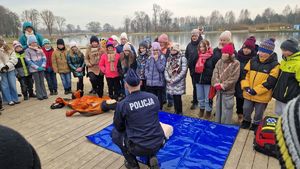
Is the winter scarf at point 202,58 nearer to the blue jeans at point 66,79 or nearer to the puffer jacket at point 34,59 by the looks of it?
the blue jeans at point 66,79

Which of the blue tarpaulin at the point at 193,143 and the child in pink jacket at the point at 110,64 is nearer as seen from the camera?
the blue tarpaulin at the point at 193,143

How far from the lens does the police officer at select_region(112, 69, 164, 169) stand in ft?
7.58

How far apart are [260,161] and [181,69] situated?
6.73 feet

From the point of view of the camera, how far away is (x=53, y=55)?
5574 millimetres

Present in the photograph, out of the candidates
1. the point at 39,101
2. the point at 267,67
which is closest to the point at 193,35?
the point at 267,67

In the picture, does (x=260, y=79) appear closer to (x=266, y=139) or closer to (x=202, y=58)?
(x=266, y=139)

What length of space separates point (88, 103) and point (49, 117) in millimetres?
794

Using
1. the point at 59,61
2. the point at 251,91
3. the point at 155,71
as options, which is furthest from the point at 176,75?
the point at 59,61

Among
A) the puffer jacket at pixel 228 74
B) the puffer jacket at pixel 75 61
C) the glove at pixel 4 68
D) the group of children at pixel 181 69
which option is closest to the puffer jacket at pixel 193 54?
the group of children at pixel 181 69

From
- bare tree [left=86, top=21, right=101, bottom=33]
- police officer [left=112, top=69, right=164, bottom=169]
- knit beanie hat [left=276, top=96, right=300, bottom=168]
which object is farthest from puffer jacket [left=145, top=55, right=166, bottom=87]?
bare tree [left=86, top=21, right=101, bottom=33]

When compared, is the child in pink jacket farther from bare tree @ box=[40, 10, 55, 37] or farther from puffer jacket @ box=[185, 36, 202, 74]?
bare tree @ box=[40, 10, 55, 37]

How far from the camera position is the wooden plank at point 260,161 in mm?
2617

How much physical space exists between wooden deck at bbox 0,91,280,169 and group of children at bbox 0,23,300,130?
0.58 m

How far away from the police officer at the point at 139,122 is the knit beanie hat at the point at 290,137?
1.71 metres
